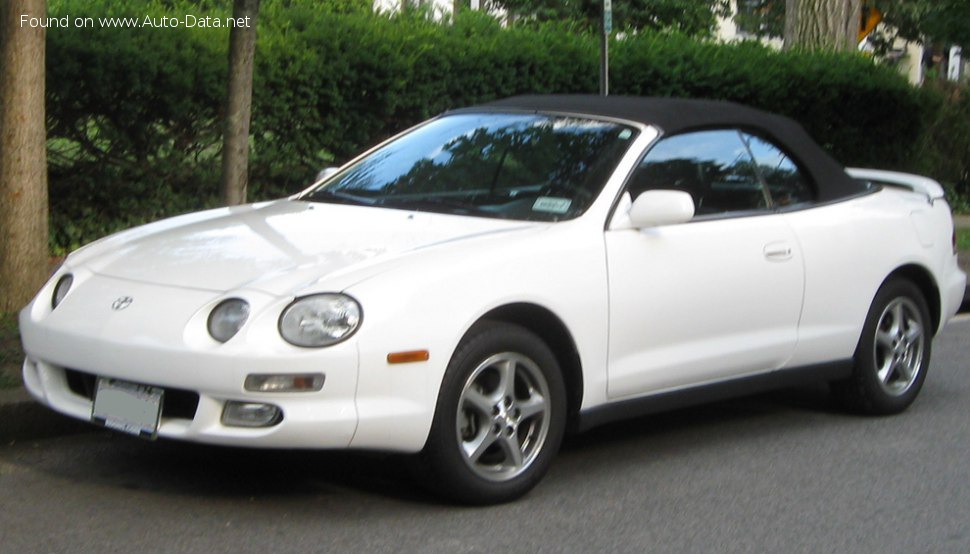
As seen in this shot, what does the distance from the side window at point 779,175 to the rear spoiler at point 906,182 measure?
0.70 m

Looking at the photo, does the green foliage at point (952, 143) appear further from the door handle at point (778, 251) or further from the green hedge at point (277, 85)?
the door handle at point (778, 251)

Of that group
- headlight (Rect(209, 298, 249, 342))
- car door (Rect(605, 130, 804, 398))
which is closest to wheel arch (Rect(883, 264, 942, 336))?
car door (Rect(605, 130, 804, 398))

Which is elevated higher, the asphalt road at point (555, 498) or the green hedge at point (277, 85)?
the green hedge at point (277, 85)

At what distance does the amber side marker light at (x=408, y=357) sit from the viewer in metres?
4.86

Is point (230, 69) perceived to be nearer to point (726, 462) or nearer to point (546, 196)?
point (546, 196)

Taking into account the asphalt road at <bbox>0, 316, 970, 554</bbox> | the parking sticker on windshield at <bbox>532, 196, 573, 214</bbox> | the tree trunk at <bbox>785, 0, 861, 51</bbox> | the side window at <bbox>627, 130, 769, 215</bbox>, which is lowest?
the asphalt road at <bbox>0, 316, 970, 554</bbox>

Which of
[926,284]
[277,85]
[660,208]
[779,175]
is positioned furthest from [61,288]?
[277,85]

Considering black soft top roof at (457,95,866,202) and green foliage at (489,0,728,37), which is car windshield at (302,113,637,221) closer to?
black soft top roof at (457,95,866,202)

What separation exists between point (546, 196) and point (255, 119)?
18.5 ft

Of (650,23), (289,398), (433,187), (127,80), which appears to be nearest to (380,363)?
(289,398)

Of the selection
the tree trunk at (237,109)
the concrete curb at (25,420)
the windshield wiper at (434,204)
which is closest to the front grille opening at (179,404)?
the concrete curb at (25,420)

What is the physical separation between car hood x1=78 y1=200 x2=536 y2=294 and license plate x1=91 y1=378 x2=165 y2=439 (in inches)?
15.2

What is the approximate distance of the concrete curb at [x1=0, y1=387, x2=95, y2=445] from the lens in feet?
19.5

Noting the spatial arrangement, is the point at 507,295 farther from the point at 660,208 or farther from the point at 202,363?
the point at 202,363
